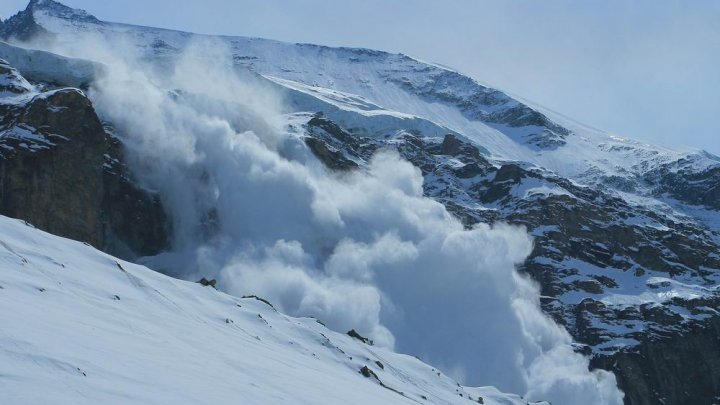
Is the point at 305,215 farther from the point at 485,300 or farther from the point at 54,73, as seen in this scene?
the point at 54,73

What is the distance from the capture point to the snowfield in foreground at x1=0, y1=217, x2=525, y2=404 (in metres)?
18.5

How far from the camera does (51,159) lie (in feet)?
331

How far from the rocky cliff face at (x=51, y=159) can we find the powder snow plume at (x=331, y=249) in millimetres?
25674

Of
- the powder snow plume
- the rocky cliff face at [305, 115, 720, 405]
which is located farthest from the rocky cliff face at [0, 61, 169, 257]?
the rocky cliff face at [305, 115, 720, 405]

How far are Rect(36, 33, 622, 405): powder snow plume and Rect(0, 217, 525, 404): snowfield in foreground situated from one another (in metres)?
84.7

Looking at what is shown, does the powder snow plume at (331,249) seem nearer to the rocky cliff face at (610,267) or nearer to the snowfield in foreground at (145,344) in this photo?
the rocky cliff face at (610,267)

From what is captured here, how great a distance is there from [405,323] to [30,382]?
132 meters

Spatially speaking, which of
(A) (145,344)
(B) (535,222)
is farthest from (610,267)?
(A) (145,344)

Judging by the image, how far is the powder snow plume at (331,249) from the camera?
136 m

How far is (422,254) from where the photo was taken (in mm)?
156500

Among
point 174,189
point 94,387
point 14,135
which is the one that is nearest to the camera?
point 94,387

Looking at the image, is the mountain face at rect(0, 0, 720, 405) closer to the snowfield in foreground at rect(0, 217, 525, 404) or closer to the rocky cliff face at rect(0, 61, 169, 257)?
the rocky cliff face at rect(0, 61, 169, 257)

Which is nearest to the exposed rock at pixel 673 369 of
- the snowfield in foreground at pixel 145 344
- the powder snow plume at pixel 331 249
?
the powder snow plume at pixel 331 249

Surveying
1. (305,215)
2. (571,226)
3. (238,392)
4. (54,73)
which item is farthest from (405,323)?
(238,392)
